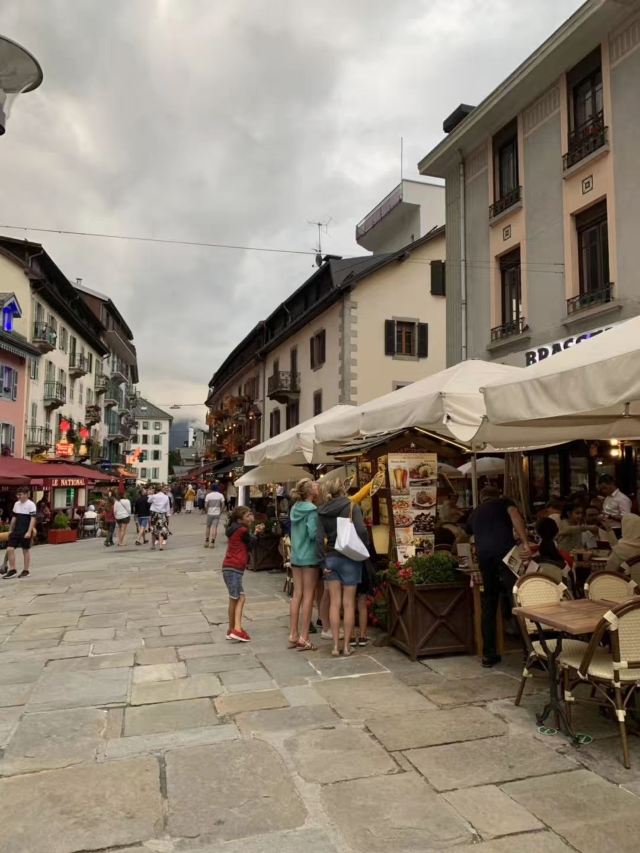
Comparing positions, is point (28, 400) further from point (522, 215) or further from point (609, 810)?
point (609, 810)

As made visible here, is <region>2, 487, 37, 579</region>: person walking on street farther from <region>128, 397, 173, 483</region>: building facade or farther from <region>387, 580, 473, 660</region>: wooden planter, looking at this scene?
<region>128, 397, 173, 483</region>: building facade

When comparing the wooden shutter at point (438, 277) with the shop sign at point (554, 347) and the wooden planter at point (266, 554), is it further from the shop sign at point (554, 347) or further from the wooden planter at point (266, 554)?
the wooden planter at point (266, 554)

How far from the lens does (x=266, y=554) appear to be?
41.2 ft

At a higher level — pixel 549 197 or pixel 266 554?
pixel 549 197

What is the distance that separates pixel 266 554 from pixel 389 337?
537 inches

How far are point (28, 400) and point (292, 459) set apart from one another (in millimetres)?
19920

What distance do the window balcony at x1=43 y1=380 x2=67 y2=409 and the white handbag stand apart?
1057 inches

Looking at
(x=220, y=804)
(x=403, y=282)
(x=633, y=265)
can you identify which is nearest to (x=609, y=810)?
(x=220, y=804)

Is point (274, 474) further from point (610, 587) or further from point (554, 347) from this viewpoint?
point (610, 587)

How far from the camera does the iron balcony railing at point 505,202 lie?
41.8ft

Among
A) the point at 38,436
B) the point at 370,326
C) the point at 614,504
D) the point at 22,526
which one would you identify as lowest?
the point at 22,526

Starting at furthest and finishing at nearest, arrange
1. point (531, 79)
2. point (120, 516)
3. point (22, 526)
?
point (120, 516)
point (531, 79)
point (22, 526)

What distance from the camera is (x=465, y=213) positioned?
1460 centimetres

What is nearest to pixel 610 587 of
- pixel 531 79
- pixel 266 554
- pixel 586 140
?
pixel 266 554
